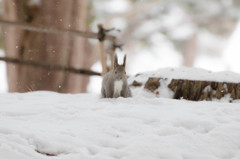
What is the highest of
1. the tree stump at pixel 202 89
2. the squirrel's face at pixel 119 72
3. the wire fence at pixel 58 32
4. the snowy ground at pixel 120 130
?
the wire fence at pixel 58 32

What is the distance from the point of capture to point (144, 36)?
14.8 metres

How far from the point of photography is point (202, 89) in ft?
12.5

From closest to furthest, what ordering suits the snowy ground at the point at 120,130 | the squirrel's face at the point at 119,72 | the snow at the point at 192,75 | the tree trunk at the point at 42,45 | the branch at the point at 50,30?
the snowy ground at the point at 120,130 → the squirrel's face at the point at 119,72 → the snow at the point at 192,75 → the branch at the point at 50,30 → the tree trunk at the point at 42,45

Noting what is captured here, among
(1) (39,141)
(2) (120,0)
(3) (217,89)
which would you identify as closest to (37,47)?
(3) (217,89)

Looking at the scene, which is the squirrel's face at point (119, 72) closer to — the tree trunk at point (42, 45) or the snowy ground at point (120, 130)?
the snowy ground at point (120, 130)

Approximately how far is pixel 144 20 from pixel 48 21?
804 cm

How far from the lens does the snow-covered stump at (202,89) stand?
12.2ft

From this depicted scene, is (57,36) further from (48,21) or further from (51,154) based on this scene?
(51,154)

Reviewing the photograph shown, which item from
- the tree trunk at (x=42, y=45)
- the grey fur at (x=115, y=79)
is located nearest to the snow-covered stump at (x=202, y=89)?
the grey fur at (x=115, y=79)

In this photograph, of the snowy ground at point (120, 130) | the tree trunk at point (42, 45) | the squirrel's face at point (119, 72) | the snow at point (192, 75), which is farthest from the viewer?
the tree trunk at point (42, 45)

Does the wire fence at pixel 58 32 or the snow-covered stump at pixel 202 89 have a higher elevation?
the wire fence at pixel 58 32

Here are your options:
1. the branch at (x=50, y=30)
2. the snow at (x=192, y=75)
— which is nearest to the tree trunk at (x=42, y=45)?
the branch at (x=50, y=30)

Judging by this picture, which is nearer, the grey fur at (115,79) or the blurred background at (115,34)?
the grey fur at (115,79)

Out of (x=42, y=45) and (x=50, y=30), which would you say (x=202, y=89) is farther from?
(x=42, y=45)
